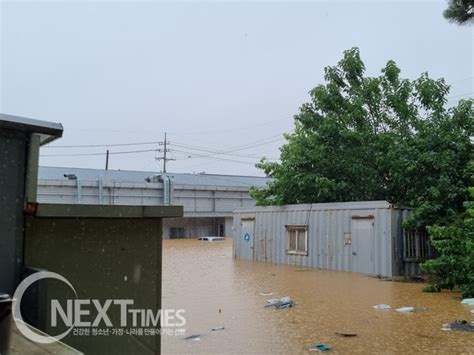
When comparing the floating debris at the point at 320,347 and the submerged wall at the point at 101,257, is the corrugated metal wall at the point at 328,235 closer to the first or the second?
the floating debris at the point at 320,347

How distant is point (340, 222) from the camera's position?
14.7 metres

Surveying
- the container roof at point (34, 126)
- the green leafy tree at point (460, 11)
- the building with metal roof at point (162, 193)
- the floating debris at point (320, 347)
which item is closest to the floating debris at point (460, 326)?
the floating debris at point (320, 347)

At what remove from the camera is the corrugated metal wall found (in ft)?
43.8

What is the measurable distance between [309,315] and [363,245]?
6498 mm

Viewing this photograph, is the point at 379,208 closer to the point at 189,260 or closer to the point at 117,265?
the point at 189,260

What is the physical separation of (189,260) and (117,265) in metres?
15.2

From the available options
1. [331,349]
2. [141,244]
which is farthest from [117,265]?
[331,349]

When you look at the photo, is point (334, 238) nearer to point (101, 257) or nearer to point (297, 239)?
point (297, 239)

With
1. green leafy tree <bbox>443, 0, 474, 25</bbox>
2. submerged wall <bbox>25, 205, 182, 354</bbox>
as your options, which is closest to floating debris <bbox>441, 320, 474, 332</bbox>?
green leafy tree <bbox>443, 0, 474, 25</bbox>

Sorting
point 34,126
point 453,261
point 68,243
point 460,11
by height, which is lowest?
point 453,261

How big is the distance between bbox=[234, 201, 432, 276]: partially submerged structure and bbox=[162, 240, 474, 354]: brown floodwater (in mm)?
907

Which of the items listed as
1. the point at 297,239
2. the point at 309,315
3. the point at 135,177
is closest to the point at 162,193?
the point at 135,177

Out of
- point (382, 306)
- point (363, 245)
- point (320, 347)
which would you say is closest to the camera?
point (320, 347)

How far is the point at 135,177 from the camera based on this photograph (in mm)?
38406
